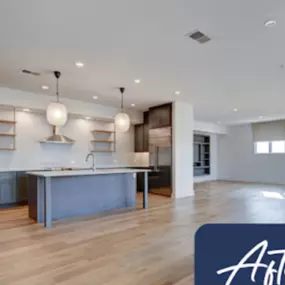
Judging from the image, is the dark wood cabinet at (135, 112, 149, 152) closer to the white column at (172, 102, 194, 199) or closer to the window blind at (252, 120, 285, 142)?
the white column at (172, 102, 194, 199)

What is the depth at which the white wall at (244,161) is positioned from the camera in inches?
414

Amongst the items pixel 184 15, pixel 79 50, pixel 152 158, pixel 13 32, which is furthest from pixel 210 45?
pixel 152 158

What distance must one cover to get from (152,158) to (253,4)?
225 inches

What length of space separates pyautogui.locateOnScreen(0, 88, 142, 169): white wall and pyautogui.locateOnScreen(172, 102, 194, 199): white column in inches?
66.8

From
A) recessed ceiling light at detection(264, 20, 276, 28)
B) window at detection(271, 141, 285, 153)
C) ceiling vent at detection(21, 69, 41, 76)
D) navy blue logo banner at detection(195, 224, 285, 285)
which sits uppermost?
ceiling vent at detection(21, 69, 41, 76)

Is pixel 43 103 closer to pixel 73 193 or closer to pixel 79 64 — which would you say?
pixel 79 64

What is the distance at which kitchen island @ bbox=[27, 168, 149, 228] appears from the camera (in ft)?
14.2

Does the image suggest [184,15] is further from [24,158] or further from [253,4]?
[24,158]

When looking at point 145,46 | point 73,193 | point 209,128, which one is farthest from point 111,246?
point 209,128

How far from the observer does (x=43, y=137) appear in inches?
264

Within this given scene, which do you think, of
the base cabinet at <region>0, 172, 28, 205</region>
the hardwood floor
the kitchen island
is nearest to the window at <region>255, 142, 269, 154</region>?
the hardwood floor

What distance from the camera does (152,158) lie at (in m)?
7.81

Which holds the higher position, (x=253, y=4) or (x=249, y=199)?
(x=253, y=4)

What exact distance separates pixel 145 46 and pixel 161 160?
14.6 feet
